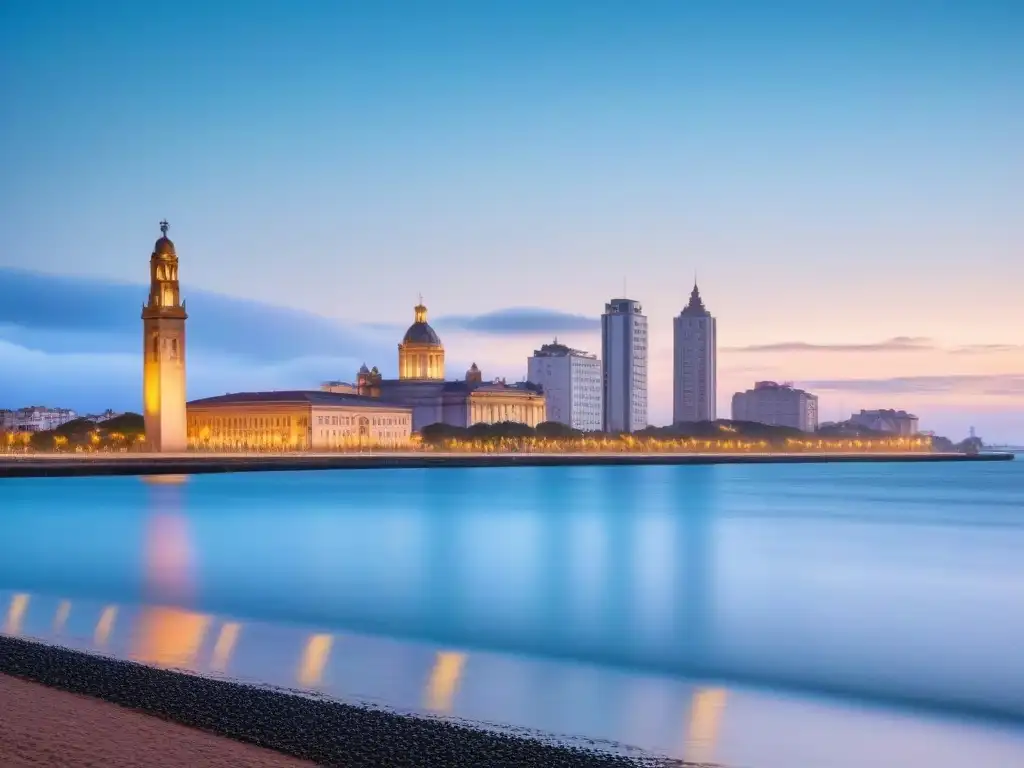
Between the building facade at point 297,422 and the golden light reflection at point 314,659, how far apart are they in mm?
121673

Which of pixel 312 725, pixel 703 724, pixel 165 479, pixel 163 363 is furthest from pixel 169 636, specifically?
pixel 163 363

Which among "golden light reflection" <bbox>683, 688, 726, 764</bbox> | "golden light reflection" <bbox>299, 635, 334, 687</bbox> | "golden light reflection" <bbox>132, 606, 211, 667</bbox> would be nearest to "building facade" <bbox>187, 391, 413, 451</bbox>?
"golden light reflection" <bbox>132, 606, 211, 667</bbox>

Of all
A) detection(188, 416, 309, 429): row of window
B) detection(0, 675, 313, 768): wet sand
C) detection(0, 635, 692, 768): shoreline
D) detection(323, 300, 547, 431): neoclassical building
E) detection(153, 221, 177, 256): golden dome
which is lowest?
detection(0, 635, 692, 768): shoreline

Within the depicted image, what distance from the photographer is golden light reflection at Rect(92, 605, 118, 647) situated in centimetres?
1703

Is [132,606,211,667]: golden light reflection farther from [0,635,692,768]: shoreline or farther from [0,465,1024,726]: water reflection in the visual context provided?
[0,635,692,768]: shoreline

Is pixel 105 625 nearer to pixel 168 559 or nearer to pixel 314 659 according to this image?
pixel 314 659

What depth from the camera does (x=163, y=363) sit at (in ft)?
329

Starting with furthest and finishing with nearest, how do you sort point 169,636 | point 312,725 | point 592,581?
point 592,581 → point 169,636 → point 312,725

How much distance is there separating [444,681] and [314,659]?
2.04m

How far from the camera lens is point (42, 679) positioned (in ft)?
40.8

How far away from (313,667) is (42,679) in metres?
3.33

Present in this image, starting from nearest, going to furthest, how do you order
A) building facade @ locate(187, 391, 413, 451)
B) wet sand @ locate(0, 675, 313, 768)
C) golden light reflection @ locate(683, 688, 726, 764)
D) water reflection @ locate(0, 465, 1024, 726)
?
wet sand @ locate(0, 675, 313, 768) < golden light reflection @ locate(683, 688, 726, 764) < water reflection @ locate(0, 465, 1024, 726) < building facade @ locate(187, 391, 413, 451)

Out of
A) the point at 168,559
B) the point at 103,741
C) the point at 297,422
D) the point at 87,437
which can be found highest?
the point at 297,422

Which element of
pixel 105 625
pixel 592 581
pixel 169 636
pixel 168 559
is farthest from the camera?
pixel 168 559
